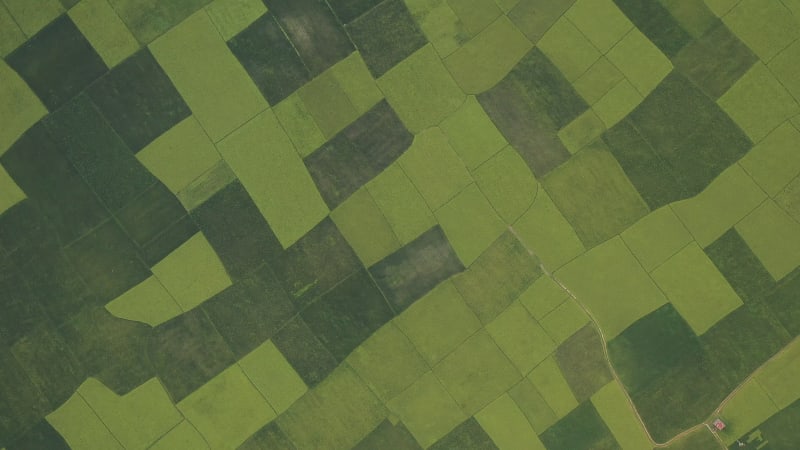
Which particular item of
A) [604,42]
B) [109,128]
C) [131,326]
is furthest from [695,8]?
[131,326]

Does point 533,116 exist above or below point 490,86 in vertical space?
below

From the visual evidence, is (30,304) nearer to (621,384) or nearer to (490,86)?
(490,86)

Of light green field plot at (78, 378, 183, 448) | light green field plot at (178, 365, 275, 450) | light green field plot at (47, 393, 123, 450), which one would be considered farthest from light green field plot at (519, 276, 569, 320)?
light green field plot at (47, 393, 123, 450)

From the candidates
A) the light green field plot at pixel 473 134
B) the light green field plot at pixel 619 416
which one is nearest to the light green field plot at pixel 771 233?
the light green field plot at pixel 619 416

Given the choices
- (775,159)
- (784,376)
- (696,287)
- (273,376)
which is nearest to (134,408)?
(273,376)

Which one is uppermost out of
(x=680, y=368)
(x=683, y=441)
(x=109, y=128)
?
(x=109, y=128)

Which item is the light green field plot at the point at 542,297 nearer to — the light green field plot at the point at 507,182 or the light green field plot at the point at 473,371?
the light green field plot at the point at 473,371
